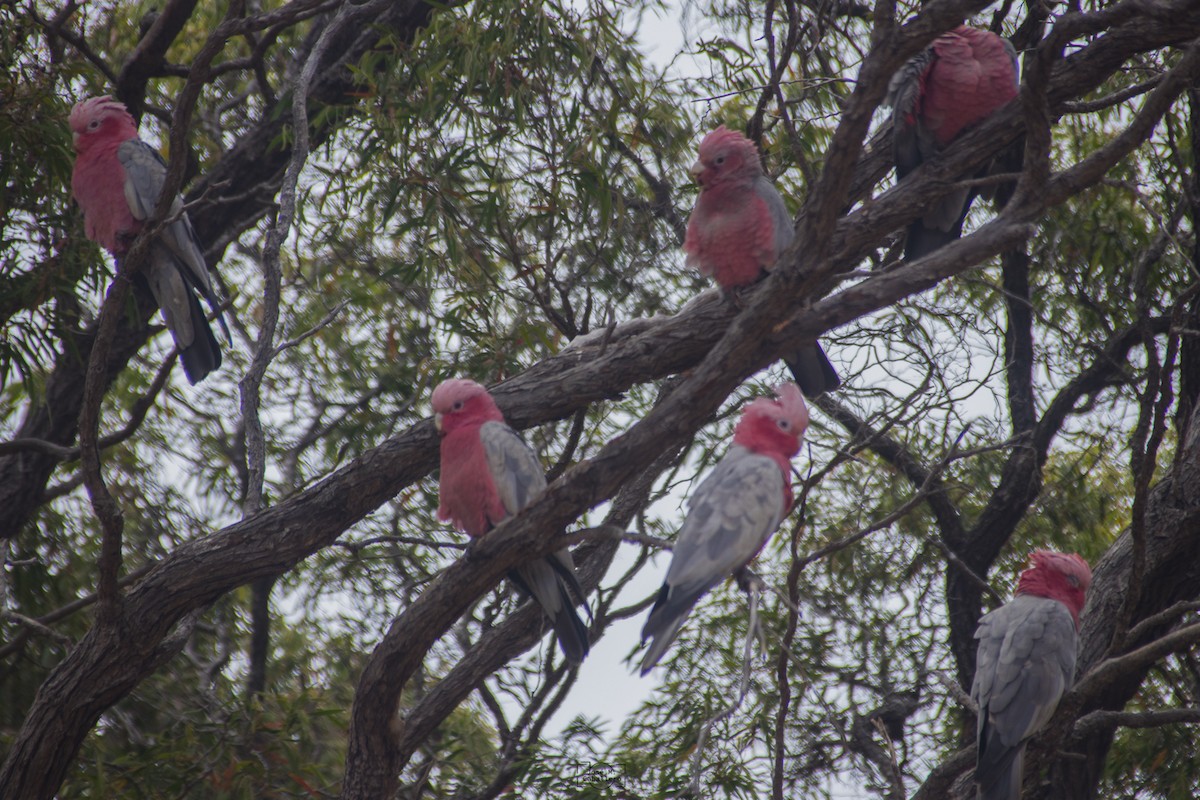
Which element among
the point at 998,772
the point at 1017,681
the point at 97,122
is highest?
the point at 97,122

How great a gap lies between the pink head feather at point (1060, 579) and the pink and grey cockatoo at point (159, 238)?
2470mm

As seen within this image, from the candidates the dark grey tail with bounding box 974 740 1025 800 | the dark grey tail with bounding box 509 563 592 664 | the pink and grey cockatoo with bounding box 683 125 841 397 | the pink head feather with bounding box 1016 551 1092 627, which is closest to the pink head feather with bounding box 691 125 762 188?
→ the pink and grey cockatoo with bounding box 683 125 841 397

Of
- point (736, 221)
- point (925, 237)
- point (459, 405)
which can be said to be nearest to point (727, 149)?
point (736, 221)

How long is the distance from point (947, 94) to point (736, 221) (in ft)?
2.14

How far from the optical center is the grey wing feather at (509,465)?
2719 millimetres

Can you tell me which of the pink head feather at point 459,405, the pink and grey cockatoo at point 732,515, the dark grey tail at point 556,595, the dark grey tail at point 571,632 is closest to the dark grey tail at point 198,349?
the pink head feather at point 459,405

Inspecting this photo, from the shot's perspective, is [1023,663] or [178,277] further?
[178,277]

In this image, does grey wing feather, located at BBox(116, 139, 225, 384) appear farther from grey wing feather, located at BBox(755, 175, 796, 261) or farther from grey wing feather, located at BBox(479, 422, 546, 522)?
grey wing feather, located at BBox(755, 175, 796, 261)

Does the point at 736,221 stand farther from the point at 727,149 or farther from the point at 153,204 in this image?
the point at 153,204

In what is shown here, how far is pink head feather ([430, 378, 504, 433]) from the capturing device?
277 centimetres

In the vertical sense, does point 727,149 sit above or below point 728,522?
above

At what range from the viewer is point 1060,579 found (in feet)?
9.86

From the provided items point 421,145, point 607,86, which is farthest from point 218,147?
point 607,86

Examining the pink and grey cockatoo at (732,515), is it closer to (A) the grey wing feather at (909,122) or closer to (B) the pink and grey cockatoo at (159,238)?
(A) the grey wing feather at (909,122)
